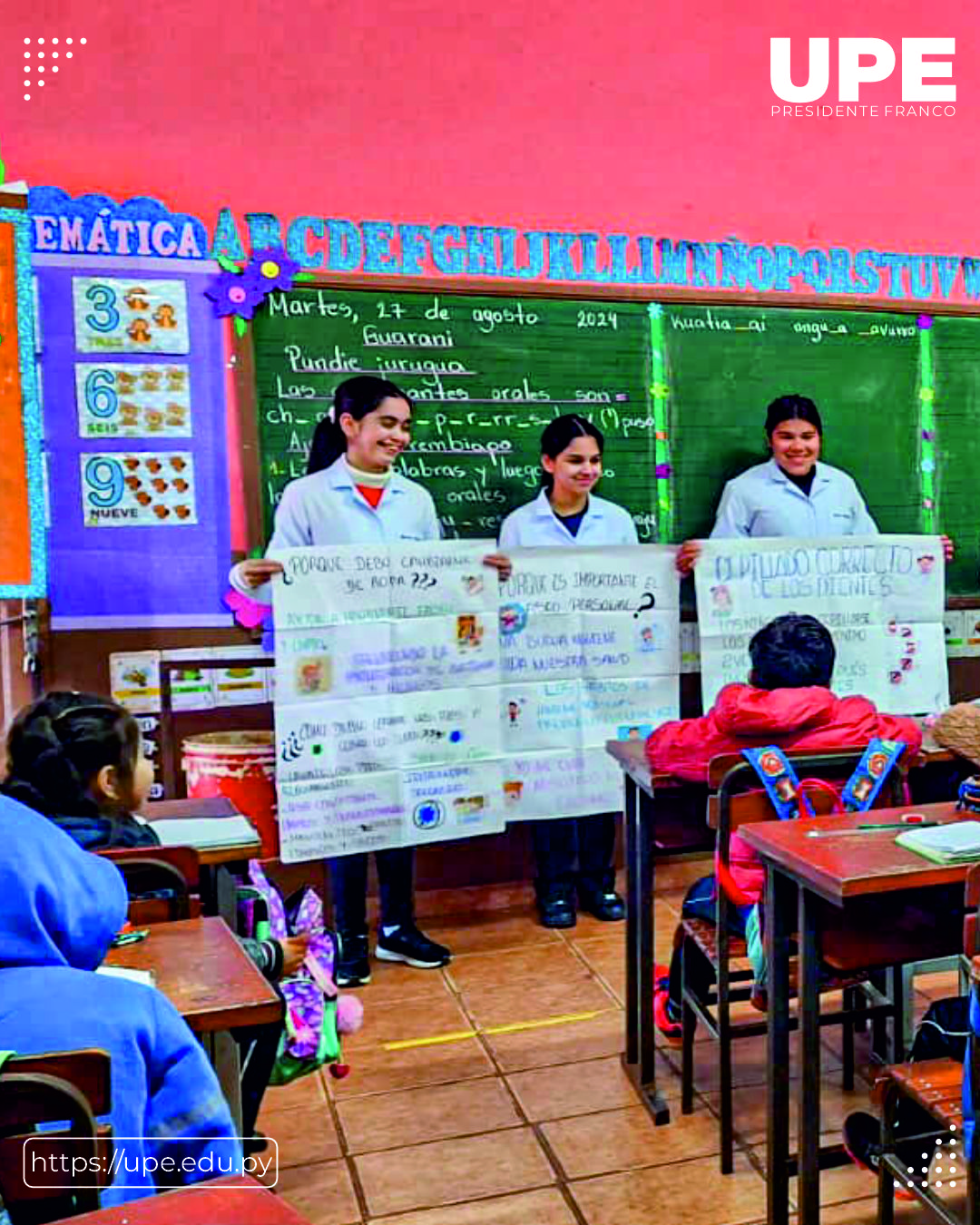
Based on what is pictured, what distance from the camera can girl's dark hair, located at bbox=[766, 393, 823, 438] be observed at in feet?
13.3

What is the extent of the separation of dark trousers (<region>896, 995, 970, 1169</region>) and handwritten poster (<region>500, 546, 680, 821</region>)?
6.48ft

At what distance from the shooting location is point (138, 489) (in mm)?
3592

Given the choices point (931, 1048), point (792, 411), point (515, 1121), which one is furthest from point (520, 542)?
Result: point (931, 1048)

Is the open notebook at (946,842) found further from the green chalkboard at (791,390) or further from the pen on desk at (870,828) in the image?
the green chalkboard at (791,390)

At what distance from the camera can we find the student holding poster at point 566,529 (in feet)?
12.6

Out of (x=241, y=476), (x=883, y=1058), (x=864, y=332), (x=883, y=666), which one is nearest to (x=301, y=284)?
(x=241, y=476)

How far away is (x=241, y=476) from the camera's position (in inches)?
144

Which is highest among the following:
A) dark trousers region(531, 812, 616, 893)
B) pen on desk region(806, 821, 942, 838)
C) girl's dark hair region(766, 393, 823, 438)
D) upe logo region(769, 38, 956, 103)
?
upe logo region(769, 38, 956, 103)

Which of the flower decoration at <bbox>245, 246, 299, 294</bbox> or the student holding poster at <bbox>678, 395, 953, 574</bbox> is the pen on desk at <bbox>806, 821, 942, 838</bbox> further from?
the flower decoration at <bbox>245, 246, 299, 294</bbox>

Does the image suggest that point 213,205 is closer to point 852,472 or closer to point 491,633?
point 491,633

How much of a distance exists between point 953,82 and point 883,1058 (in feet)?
12.5

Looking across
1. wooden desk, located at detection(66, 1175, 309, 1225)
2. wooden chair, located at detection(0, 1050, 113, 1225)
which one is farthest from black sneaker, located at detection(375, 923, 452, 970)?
wooden desk, located at detection(66, 1175, 309, 1225)

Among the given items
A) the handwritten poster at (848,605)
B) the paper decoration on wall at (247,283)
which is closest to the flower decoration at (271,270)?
the paper decoration on wall at (247,283)

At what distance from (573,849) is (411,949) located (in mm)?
773
